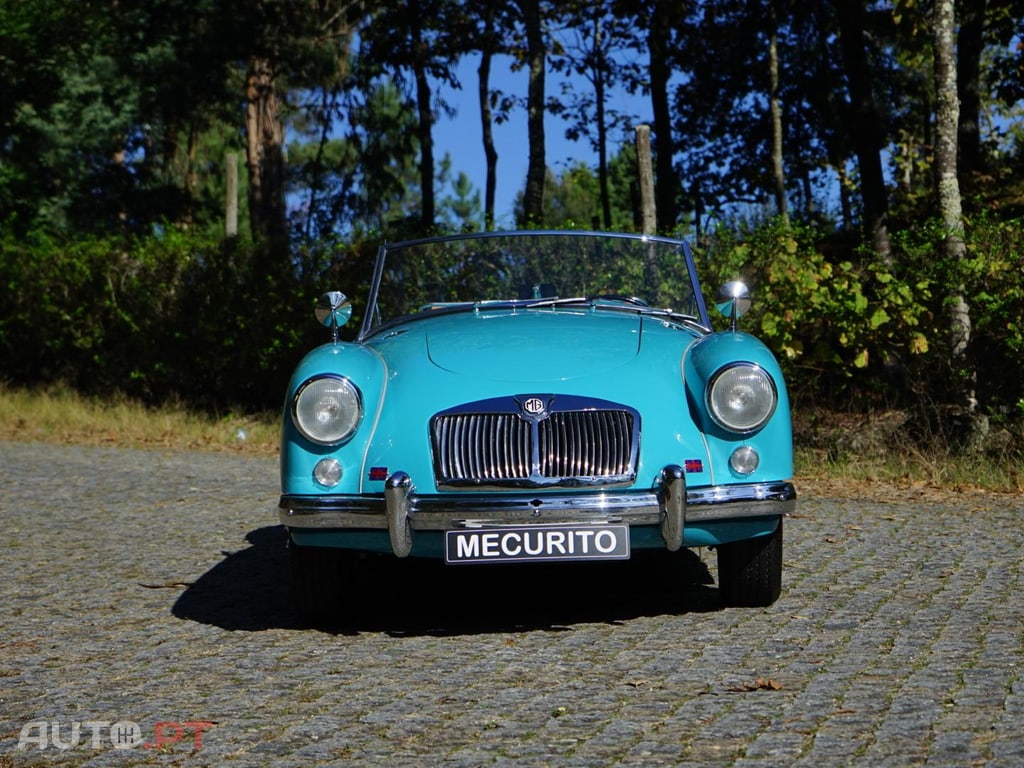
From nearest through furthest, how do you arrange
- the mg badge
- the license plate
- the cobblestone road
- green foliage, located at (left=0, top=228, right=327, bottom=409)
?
1. the cobblestone road
2. the license plate
3. the mg badge
4. green foliage, located at (left=0, top=228, right=327, bottom=409)

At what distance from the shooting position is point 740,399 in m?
5.21

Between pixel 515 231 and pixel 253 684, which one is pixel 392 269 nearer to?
pixel 515 231

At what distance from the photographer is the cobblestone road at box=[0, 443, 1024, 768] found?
3680 mm

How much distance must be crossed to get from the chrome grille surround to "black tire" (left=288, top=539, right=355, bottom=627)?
61 centimetres

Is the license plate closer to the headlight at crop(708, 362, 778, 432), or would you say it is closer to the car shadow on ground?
the car shadow on ground

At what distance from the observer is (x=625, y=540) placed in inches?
194

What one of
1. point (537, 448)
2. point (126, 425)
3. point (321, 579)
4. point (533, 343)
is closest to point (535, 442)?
point (537, 448)

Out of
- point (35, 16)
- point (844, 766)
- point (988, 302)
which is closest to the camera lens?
point (844, 766)

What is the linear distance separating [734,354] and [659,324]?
2.72 feet

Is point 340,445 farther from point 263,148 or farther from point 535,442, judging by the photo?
point 263,148

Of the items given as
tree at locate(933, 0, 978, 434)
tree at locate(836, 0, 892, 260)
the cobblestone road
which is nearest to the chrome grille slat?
the cobblestone road

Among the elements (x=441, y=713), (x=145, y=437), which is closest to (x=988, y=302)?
(x=441, y=713)

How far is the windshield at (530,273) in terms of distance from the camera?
6566mm

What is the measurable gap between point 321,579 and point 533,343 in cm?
127
